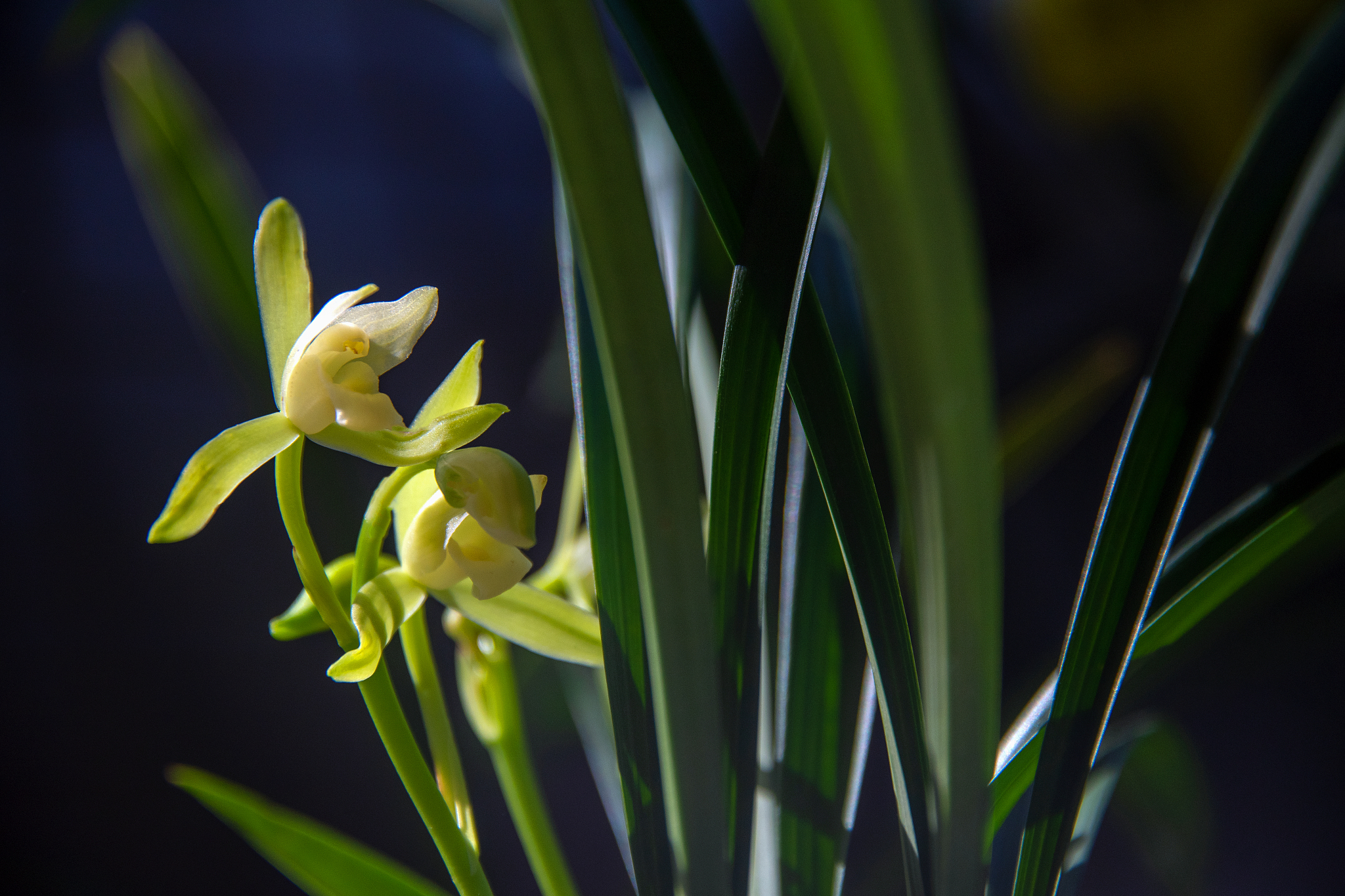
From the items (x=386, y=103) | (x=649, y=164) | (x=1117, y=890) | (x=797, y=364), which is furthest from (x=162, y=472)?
(x=1117, y=890)

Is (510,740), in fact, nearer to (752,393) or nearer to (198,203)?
(752,393)

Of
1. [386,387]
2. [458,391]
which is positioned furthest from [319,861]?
[386,387]

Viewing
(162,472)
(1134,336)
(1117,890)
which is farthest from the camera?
(1134,336)

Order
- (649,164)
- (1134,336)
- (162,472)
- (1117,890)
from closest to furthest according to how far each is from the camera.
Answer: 1. (649,164)
2. (1117,890)
3. (162,472)
4. (1134,336)

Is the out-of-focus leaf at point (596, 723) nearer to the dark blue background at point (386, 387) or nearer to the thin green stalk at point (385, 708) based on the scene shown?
the thin green stalk at point (385, 708)

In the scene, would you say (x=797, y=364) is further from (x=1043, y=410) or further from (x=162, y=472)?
(x=162, y=472)

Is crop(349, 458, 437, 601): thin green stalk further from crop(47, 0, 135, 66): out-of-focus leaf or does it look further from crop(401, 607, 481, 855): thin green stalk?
crop(47, 0, 135, 66): out-of-focus leaf

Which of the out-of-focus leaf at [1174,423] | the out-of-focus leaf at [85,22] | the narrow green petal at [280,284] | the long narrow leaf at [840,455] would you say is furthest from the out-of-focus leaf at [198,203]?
the out-of-focus leaf at [1174,423]
